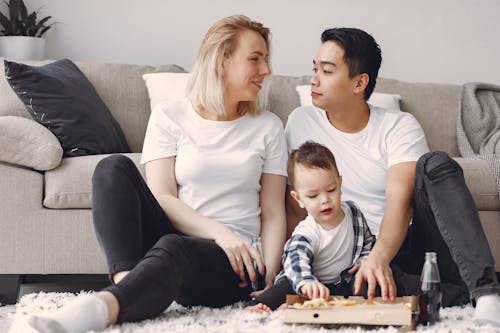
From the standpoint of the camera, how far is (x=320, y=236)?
210cm

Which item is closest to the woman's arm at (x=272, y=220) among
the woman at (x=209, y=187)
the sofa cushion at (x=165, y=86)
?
the woman at (x=209, y=187)

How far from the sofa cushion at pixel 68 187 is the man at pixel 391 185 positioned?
2.45ft

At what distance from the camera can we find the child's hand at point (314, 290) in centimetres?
189

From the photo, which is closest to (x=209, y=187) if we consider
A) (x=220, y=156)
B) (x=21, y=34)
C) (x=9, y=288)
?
(x=220, y=156)

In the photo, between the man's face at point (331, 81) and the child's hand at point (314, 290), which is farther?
the man's face at point (331, 81)

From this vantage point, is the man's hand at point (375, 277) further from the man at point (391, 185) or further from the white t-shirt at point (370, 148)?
the white t-shirt at point (370, 148)

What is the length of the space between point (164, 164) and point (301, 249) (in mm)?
481

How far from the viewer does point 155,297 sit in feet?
5.91

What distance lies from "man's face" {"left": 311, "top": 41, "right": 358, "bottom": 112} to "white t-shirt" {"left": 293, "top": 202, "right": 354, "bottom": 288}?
1.36 feet

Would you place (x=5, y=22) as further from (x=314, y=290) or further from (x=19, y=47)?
(x=314, y=290)

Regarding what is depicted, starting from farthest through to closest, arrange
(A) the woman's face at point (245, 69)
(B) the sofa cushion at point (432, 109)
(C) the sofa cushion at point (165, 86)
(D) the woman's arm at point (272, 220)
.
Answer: (B) the sofa cushion at point (432, 109)
(C) the sofa cushion at point (165, 86)
(A) the woman's face at point (245, 69)
(D) the woman's arm at point (272, 220)

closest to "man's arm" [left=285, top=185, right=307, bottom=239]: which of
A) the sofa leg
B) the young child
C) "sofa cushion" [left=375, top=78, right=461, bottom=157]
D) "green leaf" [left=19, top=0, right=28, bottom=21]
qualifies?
the young child

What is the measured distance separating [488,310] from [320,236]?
46 centimetres

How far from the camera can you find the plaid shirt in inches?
77.1
